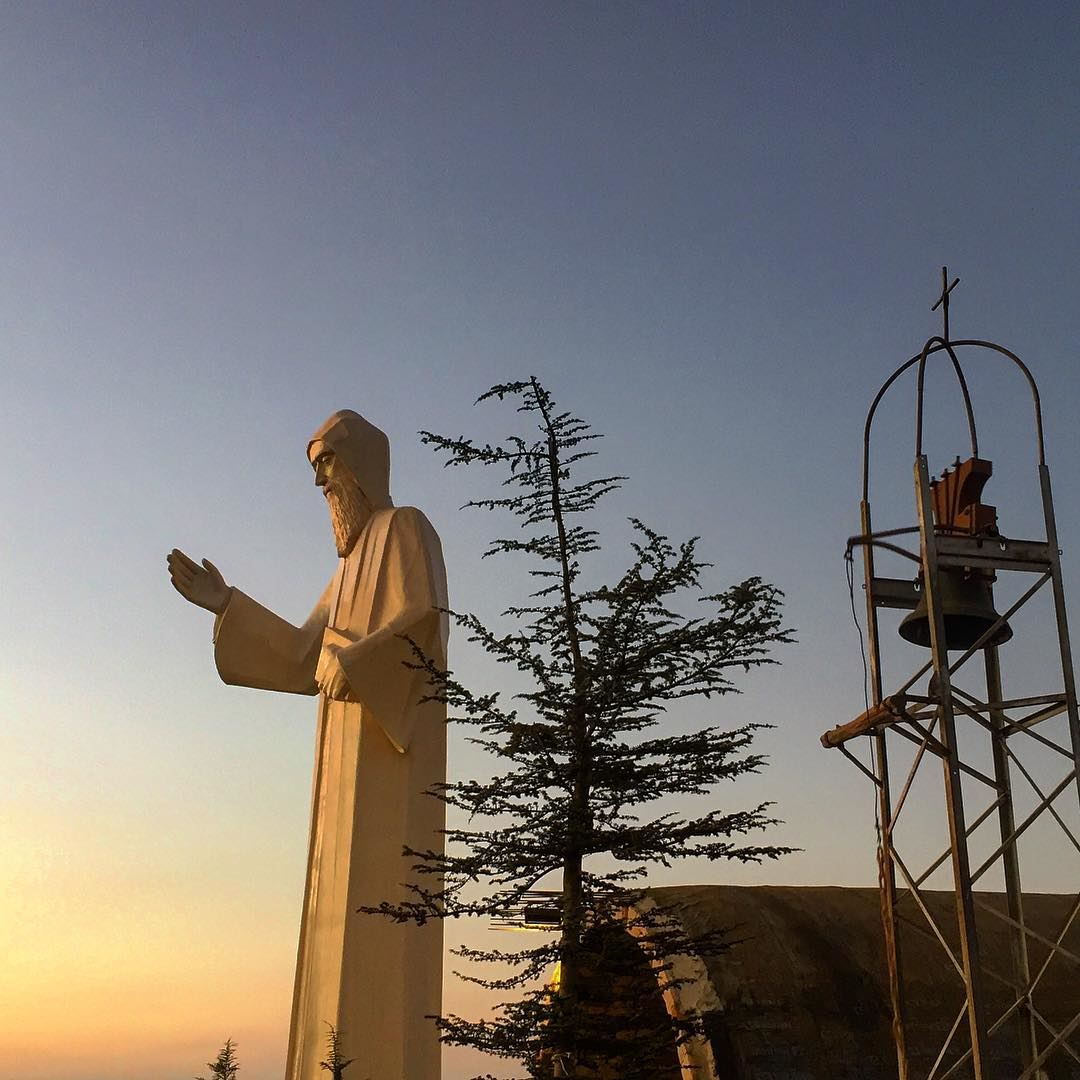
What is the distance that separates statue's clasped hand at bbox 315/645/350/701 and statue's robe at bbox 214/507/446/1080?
0.24ft

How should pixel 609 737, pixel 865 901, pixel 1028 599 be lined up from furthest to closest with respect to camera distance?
pixel 865 901 → pixel 1028 599 → pixel 609 737

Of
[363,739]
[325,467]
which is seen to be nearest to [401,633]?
[363,739]

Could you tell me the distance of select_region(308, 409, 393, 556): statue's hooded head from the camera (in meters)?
10.8

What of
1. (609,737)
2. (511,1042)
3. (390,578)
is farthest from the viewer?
(390,578)

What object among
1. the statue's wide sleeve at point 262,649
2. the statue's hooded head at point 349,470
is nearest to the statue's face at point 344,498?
the statue's hooded head at point 349,470

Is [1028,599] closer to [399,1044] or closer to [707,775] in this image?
[707,775]

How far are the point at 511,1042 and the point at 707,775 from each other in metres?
1.66

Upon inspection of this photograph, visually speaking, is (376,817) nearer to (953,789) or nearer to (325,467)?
(325,467)

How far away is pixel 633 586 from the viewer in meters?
7.14

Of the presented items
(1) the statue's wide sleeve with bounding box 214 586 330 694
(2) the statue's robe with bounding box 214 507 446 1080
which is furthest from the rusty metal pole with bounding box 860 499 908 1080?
(1) the statue's wide sleeve with bounding box 214 586 330 694

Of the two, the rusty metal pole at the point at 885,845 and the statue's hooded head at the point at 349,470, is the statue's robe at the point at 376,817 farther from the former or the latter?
the rusty metal pole at the point at 885,845

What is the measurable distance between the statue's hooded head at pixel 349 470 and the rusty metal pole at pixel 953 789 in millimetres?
4434

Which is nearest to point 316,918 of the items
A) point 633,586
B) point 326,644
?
point 326,644

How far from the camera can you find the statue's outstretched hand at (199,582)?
1091 centimetres
